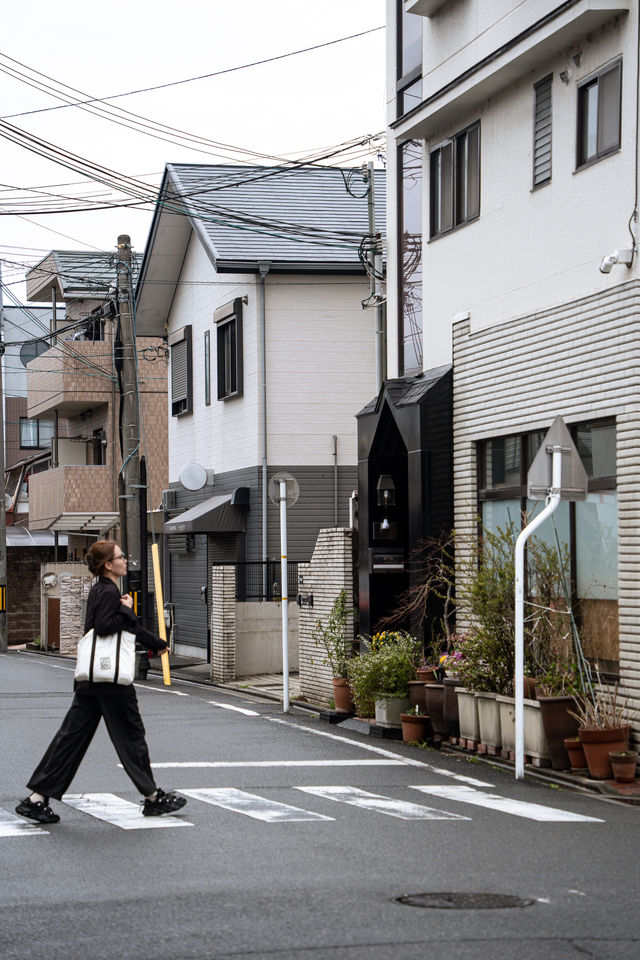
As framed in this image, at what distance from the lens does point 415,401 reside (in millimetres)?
15969

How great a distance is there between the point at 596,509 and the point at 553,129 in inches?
161

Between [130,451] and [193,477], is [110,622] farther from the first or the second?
[193,477]

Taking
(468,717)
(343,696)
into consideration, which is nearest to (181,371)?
(343,696)

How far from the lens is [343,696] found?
1648cm

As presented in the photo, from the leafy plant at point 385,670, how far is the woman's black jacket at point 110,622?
19.9 feet

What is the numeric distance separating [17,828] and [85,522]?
30.2m

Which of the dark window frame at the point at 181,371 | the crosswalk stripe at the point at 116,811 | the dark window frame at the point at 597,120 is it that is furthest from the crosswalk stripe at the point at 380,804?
the dark window frame at the point at 181,371

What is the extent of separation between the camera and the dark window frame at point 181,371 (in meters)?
31.0

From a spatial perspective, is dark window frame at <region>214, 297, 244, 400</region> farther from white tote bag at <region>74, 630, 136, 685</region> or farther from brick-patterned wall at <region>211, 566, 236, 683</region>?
white tote bag at <region>74, 630, 136, 685</region>

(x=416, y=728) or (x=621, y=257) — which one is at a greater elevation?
(x=621, y=257)

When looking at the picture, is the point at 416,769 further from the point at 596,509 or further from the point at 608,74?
the point at 608,74

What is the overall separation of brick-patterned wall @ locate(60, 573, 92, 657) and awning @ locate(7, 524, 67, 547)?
8.49 m

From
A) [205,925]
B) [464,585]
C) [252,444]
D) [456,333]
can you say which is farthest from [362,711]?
[252,444]

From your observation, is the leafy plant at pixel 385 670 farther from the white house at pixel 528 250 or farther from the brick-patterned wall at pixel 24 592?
the brick-patterned wall at pixel 24 592
